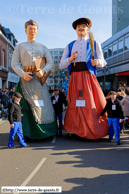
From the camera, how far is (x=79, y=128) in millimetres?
5125

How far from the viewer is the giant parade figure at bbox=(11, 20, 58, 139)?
4.99m

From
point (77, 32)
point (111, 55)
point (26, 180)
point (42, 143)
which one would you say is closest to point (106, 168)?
point (26, 180)

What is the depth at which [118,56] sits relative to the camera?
84.7 feet

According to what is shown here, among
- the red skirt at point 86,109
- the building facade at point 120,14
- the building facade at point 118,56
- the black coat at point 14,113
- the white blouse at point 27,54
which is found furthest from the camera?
the building facade at point 120,14

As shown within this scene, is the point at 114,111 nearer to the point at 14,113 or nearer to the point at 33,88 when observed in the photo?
the point at 33,88

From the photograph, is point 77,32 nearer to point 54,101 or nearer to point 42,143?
point 54,101

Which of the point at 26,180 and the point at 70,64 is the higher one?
the point at 70,64

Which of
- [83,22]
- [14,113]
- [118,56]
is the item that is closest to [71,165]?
[14,113]

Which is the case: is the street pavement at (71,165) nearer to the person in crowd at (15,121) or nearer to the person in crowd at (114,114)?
the person in crowd at (15,121)

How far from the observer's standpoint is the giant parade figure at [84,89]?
5.07 meters

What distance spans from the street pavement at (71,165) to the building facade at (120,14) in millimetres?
29427

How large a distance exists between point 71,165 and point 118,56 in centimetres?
2422

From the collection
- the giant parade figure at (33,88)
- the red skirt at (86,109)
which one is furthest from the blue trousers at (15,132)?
the red skirt at (86,109)

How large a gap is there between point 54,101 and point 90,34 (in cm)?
223
